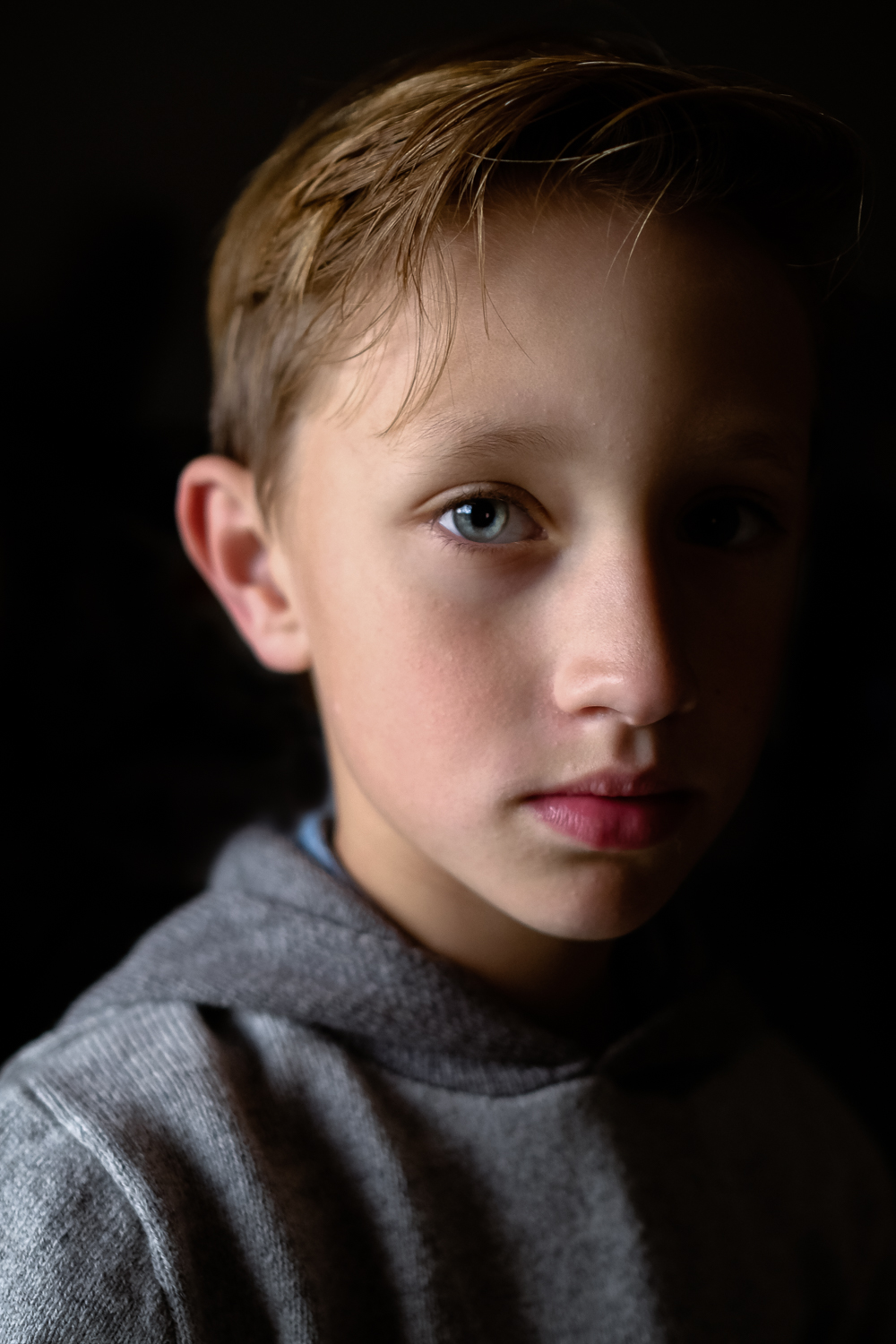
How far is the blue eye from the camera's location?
625 millimetres

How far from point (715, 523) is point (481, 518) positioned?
0.15 meters

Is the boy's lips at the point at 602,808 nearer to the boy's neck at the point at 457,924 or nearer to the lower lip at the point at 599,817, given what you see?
the lower lip at the point at 599,817

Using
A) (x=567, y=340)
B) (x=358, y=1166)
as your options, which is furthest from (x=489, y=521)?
(x=358, y=1166)

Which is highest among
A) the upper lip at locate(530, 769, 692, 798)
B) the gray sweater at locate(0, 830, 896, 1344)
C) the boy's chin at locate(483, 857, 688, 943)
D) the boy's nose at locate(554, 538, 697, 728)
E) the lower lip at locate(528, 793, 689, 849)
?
the boy's nose at locate(554, 538, 697, 728)

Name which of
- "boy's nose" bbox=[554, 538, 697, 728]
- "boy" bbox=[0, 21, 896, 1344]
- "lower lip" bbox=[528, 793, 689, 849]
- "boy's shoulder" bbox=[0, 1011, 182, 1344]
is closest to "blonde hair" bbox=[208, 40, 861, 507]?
"boy" bbox=[0, 21, 896, 1344]

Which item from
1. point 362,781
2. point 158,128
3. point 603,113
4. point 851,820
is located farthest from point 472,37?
point 851,820

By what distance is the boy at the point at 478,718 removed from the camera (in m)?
0.59

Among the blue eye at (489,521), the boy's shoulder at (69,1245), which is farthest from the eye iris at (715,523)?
the boy's shoulder at (69,1245)

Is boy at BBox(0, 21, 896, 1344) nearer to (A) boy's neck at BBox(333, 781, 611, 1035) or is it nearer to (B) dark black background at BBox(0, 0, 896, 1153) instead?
(A) boy's neck at BBox(333, 781, 611, 1035)

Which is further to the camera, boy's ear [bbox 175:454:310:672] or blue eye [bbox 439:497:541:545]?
boy's ear [bbox 175:454:310:672]

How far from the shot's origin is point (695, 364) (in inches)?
23.6

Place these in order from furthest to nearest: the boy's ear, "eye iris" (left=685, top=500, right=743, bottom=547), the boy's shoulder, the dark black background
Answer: the dark black background → the boy's ear → "eye iris" (left=685, top=500, right=743, bottom=547) → the boy's shoulder

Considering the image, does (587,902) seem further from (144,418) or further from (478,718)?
(144,418)

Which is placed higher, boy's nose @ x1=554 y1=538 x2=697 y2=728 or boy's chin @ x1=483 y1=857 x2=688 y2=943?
boy's nose @ x1=554 y1=538 x2=697 y2=728
